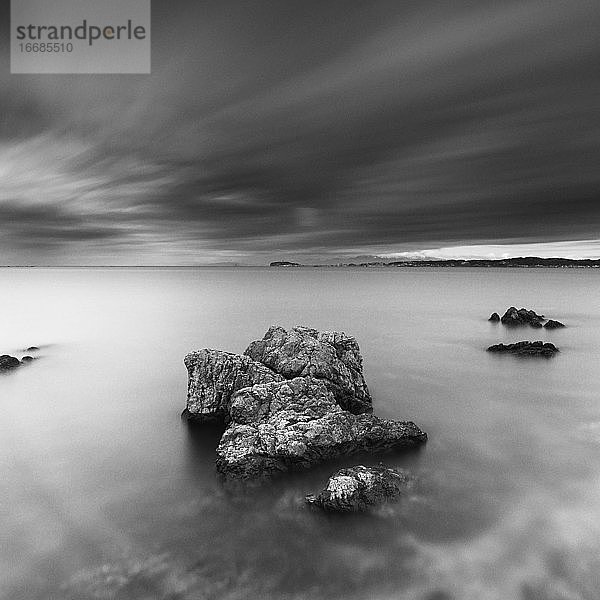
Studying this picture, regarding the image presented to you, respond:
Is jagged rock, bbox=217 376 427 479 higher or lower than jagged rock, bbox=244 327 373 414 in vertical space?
lower

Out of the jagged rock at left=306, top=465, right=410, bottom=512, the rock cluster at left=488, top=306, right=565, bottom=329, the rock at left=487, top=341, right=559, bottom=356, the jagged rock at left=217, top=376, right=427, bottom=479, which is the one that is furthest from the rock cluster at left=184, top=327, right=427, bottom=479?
the rock cluster at left=488, top=306, right=565, bottom=329

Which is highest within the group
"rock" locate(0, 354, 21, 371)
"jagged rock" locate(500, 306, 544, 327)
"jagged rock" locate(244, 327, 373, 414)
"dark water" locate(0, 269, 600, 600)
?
"jagged rock" locate(244, 327, 373, 414)

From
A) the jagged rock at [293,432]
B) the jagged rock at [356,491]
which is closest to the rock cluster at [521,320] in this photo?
the jagged rock at [293,432]

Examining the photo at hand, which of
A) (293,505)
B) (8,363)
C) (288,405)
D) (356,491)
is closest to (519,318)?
(288,405)

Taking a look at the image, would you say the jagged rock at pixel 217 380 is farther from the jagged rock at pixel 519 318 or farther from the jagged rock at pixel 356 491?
the jagged rock at pixel 519 318

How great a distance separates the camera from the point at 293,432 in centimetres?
1148

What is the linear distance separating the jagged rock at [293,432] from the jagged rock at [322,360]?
111 centimetres

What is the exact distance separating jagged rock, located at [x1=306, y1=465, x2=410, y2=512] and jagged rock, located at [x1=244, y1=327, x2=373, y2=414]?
4356 millimetres

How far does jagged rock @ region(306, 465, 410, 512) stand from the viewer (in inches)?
372

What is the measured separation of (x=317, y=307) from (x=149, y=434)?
140 ft

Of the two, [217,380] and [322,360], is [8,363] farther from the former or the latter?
[322,360]

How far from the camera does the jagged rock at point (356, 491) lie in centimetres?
945

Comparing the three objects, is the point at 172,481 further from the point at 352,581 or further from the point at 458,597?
the point at 458,597

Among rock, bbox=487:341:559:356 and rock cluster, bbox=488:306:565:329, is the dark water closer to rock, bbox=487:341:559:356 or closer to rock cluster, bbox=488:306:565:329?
rock, bbox=487:341:559:356
